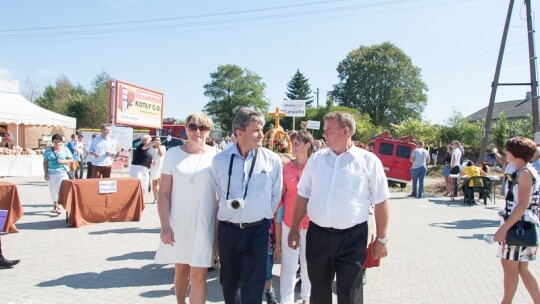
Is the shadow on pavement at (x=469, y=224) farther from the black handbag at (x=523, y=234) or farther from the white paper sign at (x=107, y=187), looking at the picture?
the white paper sign at (x=107, y=187)

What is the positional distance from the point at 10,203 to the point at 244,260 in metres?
5.97

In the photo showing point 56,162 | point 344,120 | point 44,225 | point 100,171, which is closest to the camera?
point 344,120

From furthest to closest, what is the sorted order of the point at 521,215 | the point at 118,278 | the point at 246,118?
the point at 118,278 < the point at 521,215 < the point at 246,118

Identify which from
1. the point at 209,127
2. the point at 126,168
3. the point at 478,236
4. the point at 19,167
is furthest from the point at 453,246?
the point at 19,167

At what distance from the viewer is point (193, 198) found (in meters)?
3.26

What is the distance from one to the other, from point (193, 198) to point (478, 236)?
23.0 ft

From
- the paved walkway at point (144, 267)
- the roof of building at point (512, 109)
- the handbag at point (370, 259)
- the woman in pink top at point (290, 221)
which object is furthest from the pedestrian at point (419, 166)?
the roof of building at point (512, 109)

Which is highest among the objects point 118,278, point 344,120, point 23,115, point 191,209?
point 23,115

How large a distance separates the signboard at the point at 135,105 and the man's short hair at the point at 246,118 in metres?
12.3

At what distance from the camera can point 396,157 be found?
55.0 ft

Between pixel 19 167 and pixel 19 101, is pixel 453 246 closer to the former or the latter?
pixel 19 167

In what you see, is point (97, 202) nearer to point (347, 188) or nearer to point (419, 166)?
point (347, 188)

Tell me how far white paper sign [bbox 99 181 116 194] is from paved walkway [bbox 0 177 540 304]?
67 centimetres

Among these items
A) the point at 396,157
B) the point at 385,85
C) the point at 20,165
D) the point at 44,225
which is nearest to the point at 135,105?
the point at 20,165
